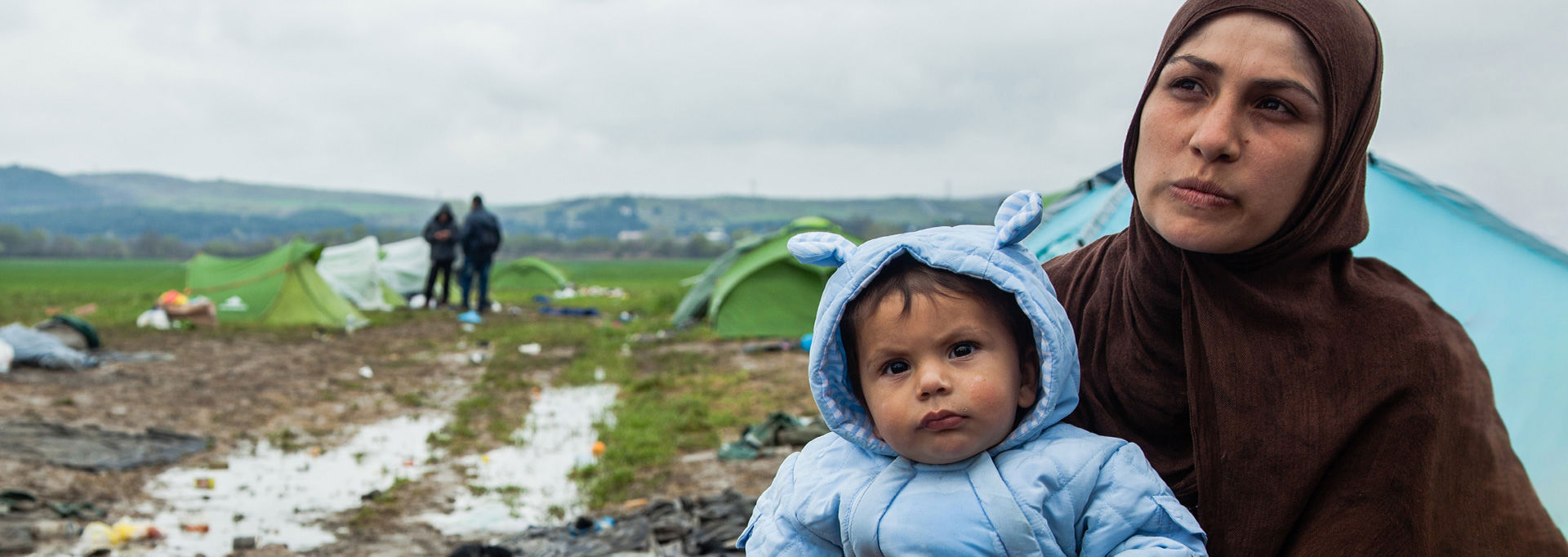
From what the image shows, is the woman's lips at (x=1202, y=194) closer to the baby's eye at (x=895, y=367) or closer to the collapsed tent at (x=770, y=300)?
the baby's eye at (x=895, y=367)

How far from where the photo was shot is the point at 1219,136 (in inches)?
61.6

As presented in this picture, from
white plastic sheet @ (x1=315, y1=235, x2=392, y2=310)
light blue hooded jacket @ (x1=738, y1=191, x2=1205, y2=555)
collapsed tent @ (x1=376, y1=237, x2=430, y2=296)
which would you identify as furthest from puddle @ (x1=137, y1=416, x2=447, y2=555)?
collapsed tent @ (x1=376, y1=237, x2=430, y2=296)

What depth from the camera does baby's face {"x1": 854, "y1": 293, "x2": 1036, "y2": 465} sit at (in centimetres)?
161

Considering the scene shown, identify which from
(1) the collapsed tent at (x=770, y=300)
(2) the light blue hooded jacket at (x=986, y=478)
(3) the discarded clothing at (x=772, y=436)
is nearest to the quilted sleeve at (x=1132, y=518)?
(2) the light blue hooded jacket at (x=986, y=478)

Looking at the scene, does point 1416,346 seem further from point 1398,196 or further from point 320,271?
point 320,271

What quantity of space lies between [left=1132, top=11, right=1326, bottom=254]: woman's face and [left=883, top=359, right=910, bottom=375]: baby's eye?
1.61 feet

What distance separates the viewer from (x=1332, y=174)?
5.36 feet

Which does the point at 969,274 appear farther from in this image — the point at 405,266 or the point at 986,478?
the point at 405,266

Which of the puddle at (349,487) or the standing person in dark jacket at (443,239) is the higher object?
the standing person in dark jacket at (443,239)

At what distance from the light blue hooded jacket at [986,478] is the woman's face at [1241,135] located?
0.83 ft

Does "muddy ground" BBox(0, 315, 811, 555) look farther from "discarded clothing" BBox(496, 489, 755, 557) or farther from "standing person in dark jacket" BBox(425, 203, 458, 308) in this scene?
"standing person in dark jacket" BBox(425, 203, 458, 308)

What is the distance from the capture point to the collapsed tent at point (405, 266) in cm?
1839

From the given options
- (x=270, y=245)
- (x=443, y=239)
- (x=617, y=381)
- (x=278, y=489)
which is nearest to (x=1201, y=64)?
(x=278, y=489)

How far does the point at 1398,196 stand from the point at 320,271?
1652 cm
